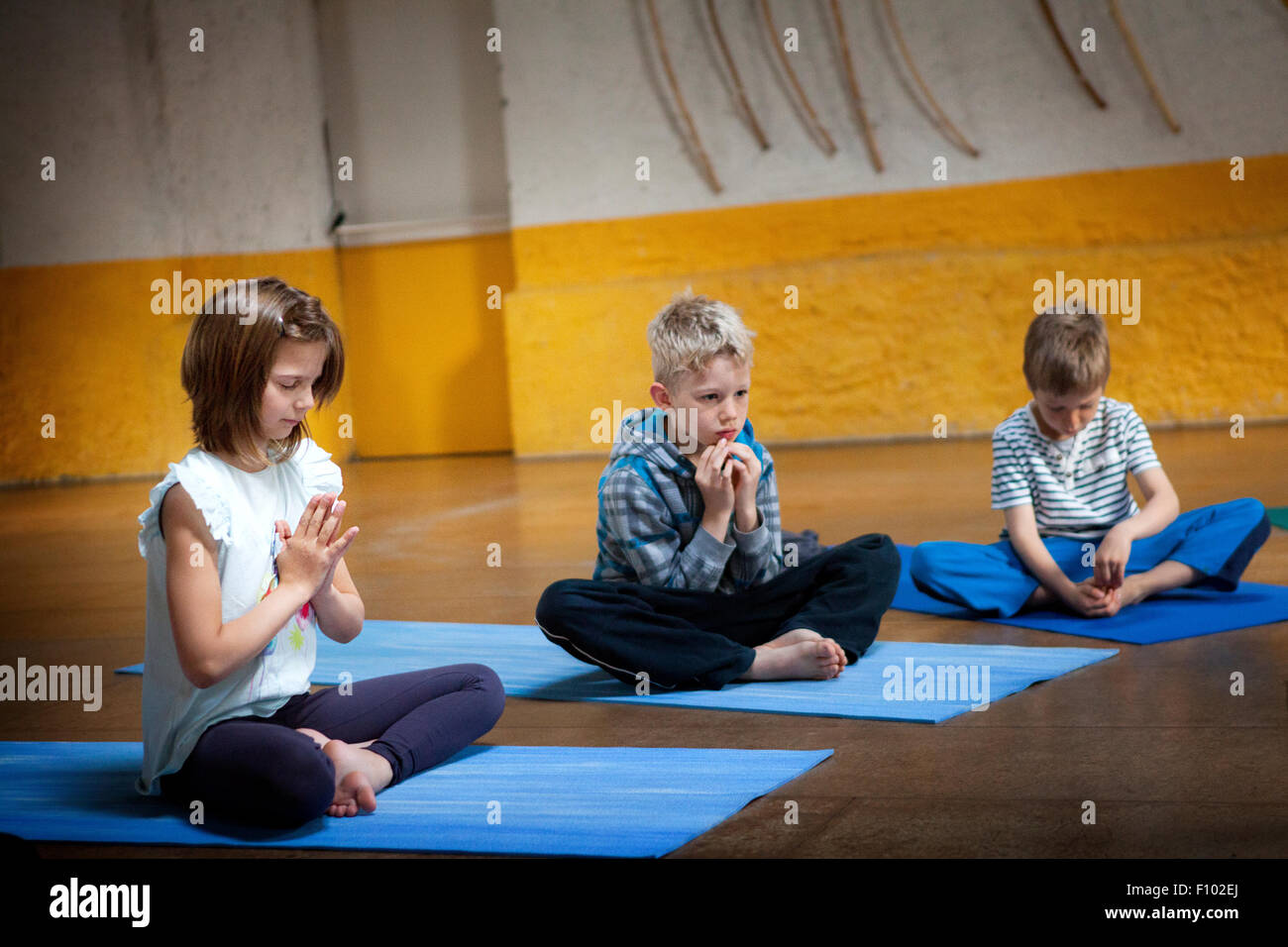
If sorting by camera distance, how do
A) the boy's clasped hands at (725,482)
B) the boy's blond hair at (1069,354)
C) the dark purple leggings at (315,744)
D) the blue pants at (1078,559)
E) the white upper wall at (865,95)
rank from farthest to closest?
the white upper wall at (865,95), the blue pants at (1078,559), the boy's blond hair at (1069,354), the boy's clasped hands at (725,482), the dark purple leggings at (315,744)

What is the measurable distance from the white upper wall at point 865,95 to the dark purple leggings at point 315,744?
494 centimetres

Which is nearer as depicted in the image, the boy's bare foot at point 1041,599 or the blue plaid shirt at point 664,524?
the blue plaid shirt at point 664,524

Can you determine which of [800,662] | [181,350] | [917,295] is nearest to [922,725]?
[800,662]

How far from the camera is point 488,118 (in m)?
6.90

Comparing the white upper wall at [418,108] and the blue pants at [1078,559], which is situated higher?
the white upper wall at [418,108]

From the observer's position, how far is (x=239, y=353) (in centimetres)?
153

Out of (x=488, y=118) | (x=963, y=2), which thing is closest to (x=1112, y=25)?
(x=963, y=2)

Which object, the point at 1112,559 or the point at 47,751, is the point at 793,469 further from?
the point at 47,751

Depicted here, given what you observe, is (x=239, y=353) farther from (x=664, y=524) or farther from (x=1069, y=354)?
(x=1069, y=354)

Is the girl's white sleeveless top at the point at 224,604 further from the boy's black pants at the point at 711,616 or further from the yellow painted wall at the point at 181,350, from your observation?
the yellow painted wall at the point at 181,350

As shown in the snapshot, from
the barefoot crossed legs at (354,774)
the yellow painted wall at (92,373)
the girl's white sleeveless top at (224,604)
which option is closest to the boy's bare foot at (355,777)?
the barefoot crossed legs at (354,774)

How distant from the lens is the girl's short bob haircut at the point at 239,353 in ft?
5.03

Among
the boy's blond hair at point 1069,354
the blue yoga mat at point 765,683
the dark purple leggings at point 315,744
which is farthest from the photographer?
the boy's blond hair at point 1069,354

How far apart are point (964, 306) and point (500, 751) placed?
4.77 meters
